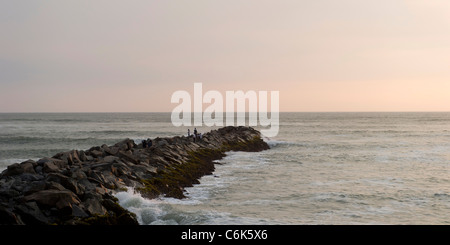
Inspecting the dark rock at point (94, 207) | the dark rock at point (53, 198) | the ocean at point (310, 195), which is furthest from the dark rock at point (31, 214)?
the ocean at point (310, 195)

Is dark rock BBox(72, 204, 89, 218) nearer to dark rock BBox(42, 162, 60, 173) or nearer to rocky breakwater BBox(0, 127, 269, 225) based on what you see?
→ rocky breakwater BBox(0, 127, 269, 225)

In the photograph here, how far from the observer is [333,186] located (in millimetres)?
20234

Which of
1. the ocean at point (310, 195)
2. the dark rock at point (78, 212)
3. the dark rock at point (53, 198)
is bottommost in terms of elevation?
the ocean at point (310, 195)

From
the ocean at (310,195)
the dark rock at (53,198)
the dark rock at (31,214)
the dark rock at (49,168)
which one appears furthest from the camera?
the dark rock at (49,168)

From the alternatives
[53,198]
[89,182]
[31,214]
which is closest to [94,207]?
[53,198]

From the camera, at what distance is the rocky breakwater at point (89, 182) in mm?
11656

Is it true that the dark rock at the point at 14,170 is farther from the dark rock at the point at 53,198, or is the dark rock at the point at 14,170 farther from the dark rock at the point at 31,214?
the dark rock at the point at 31,214

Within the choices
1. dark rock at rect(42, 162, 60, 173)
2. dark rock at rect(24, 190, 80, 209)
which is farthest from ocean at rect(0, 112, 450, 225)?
dark rock at rect(42, 162, 60, 173)

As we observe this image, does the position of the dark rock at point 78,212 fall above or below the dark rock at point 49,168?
below

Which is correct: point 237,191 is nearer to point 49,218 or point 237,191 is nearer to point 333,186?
point 333,186
